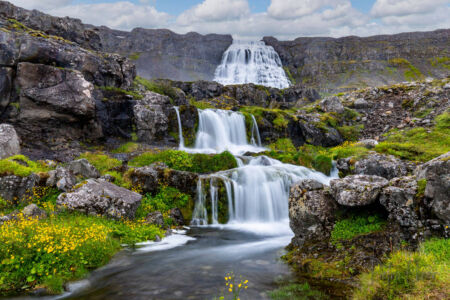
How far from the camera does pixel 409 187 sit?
24.6ft

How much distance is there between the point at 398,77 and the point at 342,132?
3892 inches

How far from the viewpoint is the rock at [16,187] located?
11195mm

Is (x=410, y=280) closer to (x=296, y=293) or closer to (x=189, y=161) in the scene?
(x=296, y=293)

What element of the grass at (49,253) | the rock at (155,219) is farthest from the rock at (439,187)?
the rock at (155,219)

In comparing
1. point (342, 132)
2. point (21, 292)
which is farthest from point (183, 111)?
point (21, 292)

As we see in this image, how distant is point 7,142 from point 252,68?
10383cm

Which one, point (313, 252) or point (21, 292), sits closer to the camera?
point (21, 292)

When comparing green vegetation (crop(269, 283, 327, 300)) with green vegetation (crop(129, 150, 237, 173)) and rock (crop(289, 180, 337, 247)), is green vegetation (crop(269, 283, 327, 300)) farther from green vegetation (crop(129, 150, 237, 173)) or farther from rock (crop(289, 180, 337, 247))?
green vegetation (crop(129, 150, 237, 173))

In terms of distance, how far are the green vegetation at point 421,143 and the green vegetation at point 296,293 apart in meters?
14.9

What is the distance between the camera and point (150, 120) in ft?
86.2

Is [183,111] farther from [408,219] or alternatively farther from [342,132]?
[408,219]

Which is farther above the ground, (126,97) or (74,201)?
(126,97)

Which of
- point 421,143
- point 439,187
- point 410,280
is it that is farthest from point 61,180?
point 421,143

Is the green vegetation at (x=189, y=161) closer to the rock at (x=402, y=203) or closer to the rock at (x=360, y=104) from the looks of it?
the rock at (x=402, y=203)
